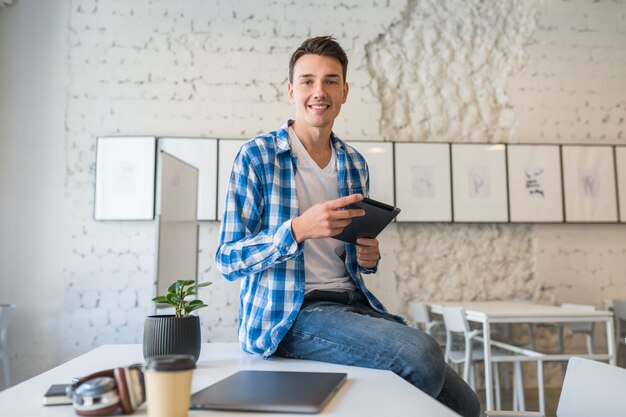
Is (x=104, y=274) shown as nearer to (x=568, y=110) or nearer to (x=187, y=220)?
(x=187, y=220)

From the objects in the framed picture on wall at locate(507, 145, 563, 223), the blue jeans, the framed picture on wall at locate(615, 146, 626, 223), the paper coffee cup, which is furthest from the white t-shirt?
the framed picture on wall at locate(615, 146, 626, 223)

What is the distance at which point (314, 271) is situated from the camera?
147 cm

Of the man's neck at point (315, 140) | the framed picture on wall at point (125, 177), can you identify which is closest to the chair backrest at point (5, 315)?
the framed picture on wall at point (125, 177)

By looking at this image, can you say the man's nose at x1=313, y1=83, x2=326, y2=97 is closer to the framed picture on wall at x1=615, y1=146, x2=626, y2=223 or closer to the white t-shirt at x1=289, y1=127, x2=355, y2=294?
the white t-shirt at x1=289, y1=127, x2=355, y2=294

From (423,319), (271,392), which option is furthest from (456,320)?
(271,392)

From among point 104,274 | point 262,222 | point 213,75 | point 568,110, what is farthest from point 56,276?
point 568,110

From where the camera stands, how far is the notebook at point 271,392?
723 mm

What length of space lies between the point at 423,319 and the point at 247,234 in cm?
243

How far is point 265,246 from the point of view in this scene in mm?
1252

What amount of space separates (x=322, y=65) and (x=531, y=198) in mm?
3048

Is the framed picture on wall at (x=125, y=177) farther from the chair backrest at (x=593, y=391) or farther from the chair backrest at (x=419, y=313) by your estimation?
the chair backrest at (x=593, y=391)

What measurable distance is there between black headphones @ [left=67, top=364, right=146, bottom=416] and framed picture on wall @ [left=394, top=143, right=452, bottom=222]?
3.33 m

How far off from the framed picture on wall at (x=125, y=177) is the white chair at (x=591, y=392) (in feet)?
10.5

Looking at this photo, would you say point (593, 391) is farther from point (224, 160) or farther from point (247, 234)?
point (224, 160)
